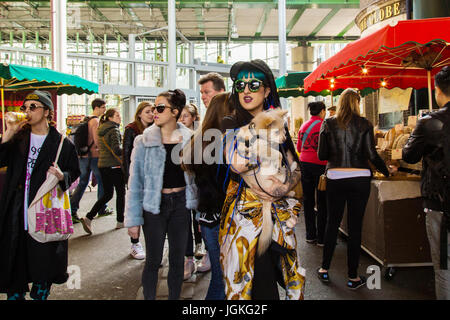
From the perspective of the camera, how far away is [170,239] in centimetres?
278

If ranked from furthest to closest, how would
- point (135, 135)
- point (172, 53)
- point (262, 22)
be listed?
point (262, 22), point (172, 53), point (135, 135)

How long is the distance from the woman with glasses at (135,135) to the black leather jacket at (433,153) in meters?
3.07

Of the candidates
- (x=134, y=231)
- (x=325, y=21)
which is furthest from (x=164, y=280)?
(x=325, y=21)

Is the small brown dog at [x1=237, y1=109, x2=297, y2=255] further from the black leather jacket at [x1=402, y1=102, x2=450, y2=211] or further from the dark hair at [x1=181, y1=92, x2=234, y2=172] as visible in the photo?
the black leather jacket at [x1=402, y1=102, x2=450, y2=211]

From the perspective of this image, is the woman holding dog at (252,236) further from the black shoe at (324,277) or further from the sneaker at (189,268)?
the sneaker at (189,268)

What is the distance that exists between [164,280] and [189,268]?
0.30m

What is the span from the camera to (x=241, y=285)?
6.23 feet

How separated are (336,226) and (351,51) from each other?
72.0 inches

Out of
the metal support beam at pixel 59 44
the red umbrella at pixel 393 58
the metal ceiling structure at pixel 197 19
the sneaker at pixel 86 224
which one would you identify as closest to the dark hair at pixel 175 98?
the red umbrella at pixel 393 58

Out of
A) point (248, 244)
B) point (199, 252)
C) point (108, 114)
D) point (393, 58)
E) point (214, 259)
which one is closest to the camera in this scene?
point (248, 244)

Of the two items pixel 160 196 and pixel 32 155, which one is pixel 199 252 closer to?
A: pixel 160 196

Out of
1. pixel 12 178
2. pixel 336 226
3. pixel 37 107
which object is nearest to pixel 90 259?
pixel 12 178

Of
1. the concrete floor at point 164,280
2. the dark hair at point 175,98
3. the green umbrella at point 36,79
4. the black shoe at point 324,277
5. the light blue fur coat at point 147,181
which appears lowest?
the concrete floor at point 164,280

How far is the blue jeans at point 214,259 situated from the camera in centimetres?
255
